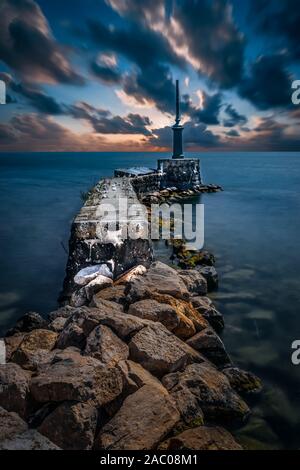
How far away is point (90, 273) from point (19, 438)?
11.4ft

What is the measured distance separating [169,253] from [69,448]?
27.0 feet

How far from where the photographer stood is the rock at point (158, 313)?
14.7 ft

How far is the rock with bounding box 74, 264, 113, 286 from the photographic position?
593 cm

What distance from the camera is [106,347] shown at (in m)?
3.65

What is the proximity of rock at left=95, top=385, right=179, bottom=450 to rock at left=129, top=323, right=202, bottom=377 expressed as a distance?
38cm

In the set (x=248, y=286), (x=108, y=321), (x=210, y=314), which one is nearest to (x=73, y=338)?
(x=108, y=321)

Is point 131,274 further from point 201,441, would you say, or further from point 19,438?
point 19,438

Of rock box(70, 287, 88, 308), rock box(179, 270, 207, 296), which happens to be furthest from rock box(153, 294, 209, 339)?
rock box(179, 270, 207, 296)

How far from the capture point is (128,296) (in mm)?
4945

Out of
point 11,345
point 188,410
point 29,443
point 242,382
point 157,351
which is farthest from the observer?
point 11,345

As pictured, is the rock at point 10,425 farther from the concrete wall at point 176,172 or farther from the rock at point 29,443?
the concrete wall at point 176,172

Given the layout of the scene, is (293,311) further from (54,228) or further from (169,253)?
(54,228)

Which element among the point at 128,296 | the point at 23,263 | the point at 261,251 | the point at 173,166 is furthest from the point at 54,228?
the point at 173,166

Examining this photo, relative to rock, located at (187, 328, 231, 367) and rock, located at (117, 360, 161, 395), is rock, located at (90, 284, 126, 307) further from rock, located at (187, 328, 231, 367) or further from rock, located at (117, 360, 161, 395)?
rock, located at (117, 360, 161, 395)
